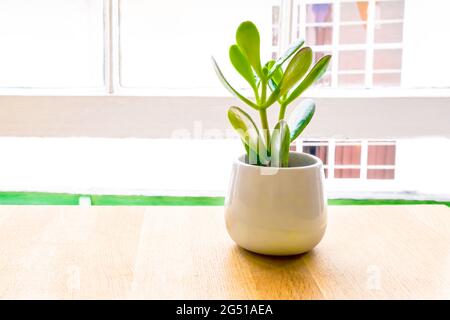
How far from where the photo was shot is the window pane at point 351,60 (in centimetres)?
320

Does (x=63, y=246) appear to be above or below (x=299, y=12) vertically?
below

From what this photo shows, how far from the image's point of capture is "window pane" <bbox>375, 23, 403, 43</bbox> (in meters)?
2.96

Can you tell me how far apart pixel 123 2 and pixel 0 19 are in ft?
2.20

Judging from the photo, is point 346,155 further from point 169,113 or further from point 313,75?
point 313,75

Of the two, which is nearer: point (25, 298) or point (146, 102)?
point (25, 298)

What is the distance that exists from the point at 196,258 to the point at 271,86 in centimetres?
35

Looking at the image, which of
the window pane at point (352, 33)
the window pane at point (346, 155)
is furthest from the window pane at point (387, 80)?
the window pane at point (346, 155)

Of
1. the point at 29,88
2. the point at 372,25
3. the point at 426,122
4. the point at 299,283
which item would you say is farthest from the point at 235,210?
the point at 372,25

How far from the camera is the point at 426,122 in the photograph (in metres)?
2.41

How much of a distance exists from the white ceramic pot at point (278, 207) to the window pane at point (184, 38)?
1765mm

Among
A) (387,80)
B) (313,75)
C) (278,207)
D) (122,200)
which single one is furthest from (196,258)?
(387,80)

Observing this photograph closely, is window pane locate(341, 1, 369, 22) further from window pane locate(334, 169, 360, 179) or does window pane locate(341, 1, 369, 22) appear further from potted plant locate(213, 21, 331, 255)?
potted plant locate(213, 21, 331, 255)
